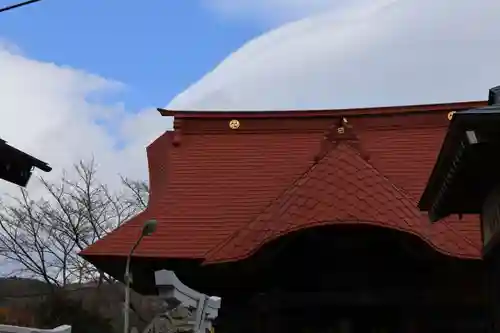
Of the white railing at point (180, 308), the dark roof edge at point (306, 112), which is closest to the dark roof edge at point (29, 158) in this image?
the white railing at point (180, 308)

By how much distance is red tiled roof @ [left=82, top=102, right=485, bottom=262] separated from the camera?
34.1ft

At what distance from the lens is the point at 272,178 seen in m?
14.0

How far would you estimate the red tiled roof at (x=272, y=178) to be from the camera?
34.1 ft

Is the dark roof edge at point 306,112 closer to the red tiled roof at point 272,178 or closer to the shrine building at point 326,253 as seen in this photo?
the red tiled roof at point 272,178

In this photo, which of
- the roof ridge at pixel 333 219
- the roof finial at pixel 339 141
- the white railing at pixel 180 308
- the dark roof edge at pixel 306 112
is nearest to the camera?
the white railing at pixel 180 308

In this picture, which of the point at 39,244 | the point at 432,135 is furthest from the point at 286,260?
the point at 39,244

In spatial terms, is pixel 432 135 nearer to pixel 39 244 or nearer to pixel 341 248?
pixel 341 248

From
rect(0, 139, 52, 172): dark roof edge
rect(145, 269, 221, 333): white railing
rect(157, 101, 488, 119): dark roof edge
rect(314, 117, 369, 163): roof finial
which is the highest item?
rect(157, 101, 488, 119): dark roof edge

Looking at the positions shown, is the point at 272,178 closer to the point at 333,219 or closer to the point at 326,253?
the point at 326,253

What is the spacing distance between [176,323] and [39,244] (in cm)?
2227

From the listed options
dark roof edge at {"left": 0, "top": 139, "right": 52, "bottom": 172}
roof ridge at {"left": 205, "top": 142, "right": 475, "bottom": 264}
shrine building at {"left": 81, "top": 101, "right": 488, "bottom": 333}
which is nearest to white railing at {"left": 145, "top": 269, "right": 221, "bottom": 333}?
roof ridge at {"left": 205, "top": 142, "right": 475, "bottom": 264}

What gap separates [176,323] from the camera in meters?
8.77

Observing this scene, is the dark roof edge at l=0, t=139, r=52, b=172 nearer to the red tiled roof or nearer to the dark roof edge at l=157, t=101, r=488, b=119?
the red tiled roof

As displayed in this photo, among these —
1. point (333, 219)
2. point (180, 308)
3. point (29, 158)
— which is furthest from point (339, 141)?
point (29, 158)
